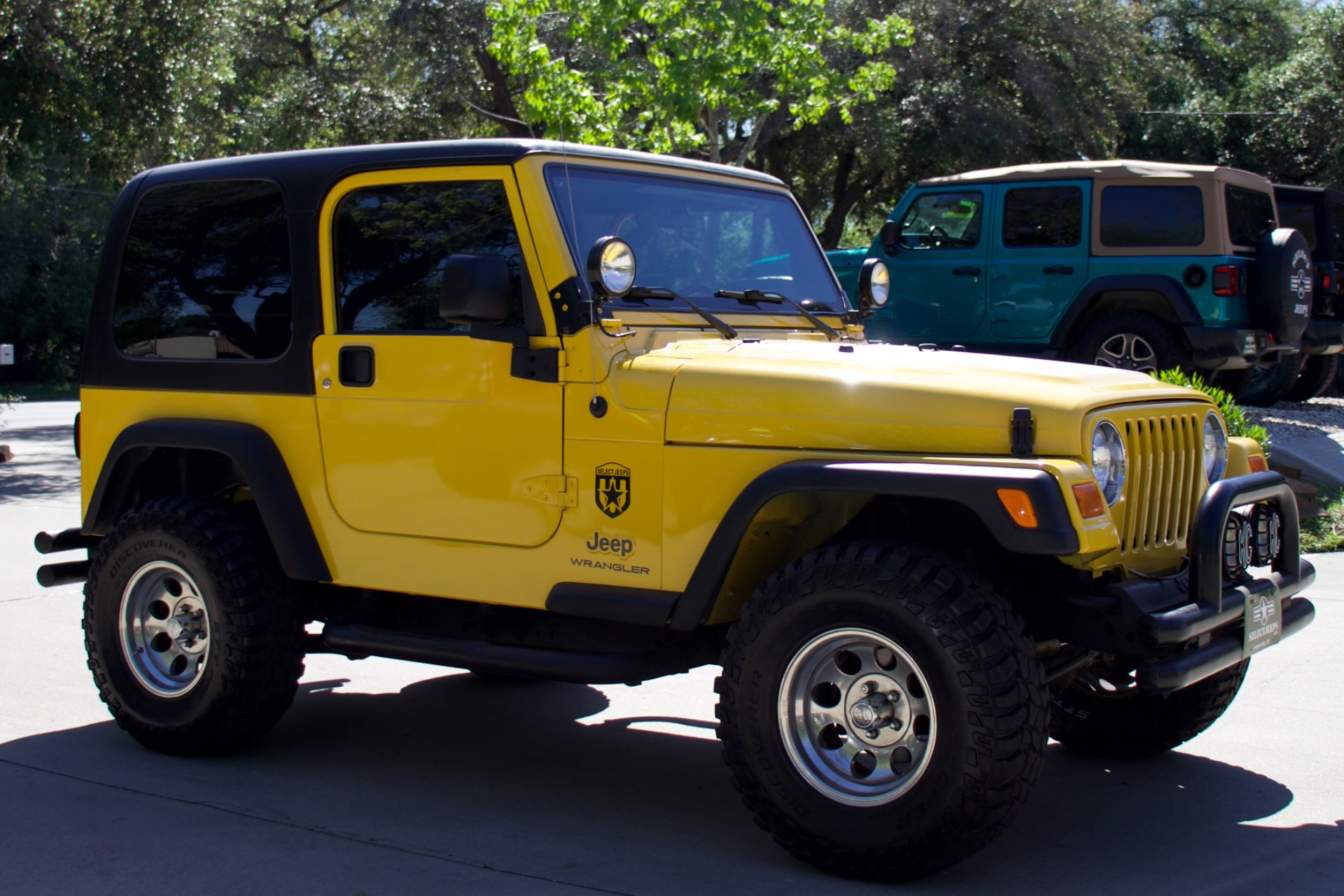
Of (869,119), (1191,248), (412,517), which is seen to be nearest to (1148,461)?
(412,517)

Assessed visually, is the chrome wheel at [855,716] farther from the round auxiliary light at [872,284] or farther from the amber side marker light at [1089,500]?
the round auxiliary light at [872,284]

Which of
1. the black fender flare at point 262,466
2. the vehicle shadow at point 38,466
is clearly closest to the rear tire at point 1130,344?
the black fender flare at point 262,466

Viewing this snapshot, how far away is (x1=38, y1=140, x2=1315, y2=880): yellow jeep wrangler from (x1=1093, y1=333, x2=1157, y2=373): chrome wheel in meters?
7.19

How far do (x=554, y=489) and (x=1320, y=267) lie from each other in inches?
483

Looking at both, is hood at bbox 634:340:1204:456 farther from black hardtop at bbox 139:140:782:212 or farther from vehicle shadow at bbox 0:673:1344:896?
vehicle shadow at bbox 0:673:1344:896

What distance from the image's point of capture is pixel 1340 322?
45.8 feet

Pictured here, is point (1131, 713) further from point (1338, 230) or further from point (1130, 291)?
point (1338, 230)

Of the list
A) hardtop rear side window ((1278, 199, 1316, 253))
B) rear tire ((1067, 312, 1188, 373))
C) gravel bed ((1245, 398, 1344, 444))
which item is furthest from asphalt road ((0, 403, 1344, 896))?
hardtop rear side window ((1278, 199, 1316, 253))

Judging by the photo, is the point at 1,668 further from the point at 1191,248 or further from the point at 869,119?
the point at 869,119

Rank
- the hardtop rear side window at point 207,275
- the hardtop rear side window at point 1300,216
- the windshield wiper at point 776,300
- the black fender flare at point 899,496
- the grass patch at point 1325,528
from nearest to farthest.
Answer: the black fender flare at point 899,496 < the windshield wiper at point 776,300 < the hardtop rear side window at point 207,275 < the grass patch at point 1325,528 < the hardtop rear side window at point 1300,216

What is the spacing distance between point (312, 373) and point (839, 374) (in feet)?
6.56

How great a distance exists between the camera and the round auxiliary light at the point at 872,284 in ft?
18.9

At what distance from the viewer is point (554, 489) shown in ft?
14.6

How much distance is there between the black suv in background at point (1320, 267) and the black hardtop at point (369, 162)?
10.2 m
